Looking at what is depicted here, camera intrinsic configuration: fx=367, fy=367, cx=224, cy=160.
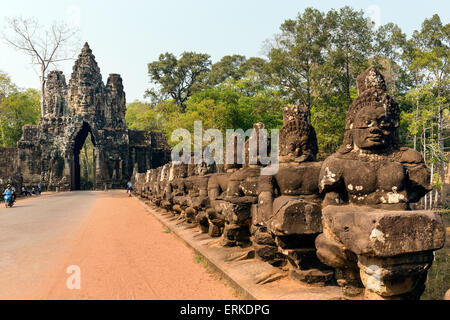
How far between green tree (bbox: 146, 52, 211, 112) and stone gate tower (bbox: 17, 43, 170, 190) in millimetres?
9187

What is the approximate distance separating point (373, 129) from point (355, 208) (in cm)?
69

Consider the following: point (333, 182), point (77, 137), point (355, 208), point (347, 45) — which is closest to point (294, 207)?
point (333, 182)

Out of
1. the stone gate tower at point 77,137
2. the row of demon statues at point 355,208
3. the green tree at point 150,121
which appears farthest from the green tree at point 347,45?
the green tree at point 150,121

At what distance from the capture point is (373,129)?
312cm

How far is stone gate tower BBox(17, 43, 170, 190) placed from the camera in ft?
121

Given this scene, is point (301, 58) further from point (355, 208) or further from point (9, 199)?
Result: point (355, 208)

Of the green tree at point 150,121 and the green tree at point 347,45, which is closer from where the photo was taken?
the green tree at point 347,45

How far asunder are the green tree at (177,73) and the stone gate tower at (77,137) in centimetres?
919

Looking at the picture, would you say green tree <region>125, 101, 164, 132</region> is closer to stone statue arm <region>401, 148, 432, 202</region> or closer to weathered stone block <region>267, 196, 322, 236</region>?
weathered stone block <region>267, 196, 322, 236</region>

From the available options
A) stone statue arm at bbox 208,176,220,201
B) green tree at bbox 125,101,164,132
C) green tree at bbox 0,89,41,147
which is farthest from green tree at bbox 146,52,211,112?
stone statue arm at bbox 208,176,220,201

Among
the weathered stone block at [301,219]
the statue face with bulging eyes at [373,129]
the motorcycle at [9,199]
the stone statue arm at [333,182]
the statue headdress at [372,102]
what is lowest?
the motorcycle at [9,199]

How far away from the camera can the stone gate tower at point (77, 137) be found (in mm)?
36938

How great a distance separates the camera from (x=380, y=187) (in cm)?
308

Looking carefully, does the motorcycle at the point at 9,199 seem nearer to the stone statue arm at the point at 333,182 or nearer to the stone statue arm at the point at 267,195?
the stone statue arm at the point at 267,195
